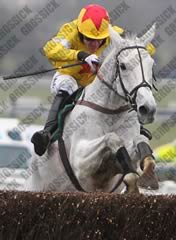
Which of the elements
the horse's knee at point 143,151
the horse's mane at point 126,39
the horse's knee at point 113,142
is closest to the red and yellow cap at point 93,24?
the horse's mane at point 126,39

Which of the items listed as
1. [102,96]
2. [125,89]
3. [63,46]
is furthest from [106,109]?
[63,46]

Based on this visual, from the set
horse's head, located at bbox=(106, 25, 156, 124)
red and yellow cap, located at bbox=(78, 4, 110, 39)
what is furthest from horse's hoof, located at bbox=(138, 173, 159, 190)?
red and yellow cap, located at bbox=(78, 4, 110, 39)

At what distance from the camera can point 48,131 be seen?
7930 mm

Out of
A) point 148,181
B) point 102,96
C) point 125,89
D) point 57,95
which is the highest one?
point 125,89

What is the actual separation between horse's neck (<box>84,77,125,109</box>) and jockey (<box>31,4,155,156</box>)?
21 cm

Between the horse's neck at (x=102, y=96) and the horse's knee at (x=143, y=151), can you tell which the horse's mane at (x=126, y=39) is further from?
the horse's knee at (x=143, y=151)

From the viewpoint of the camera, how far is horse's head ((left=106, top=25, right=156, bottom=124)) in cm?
677

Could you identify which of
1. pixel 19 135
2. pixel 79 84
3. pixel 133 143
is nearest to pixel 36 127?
pixel 19 135

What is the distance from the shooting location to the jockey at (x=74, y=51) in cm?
785

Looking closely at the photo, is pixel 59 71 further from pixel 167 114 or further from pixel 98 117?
pixel 167 114

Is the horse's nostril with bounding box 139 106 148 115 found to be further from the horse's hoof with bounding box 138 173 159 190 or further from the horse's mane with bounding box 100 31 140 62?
the horse's mane with bounding box 100 31 140 62

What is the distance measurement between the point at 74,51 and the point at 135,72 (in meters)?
1.01

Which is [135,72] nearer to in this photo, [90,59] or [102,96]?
[102,96]

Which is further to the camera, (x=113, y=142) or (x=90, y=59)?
(x=90, y=59)
